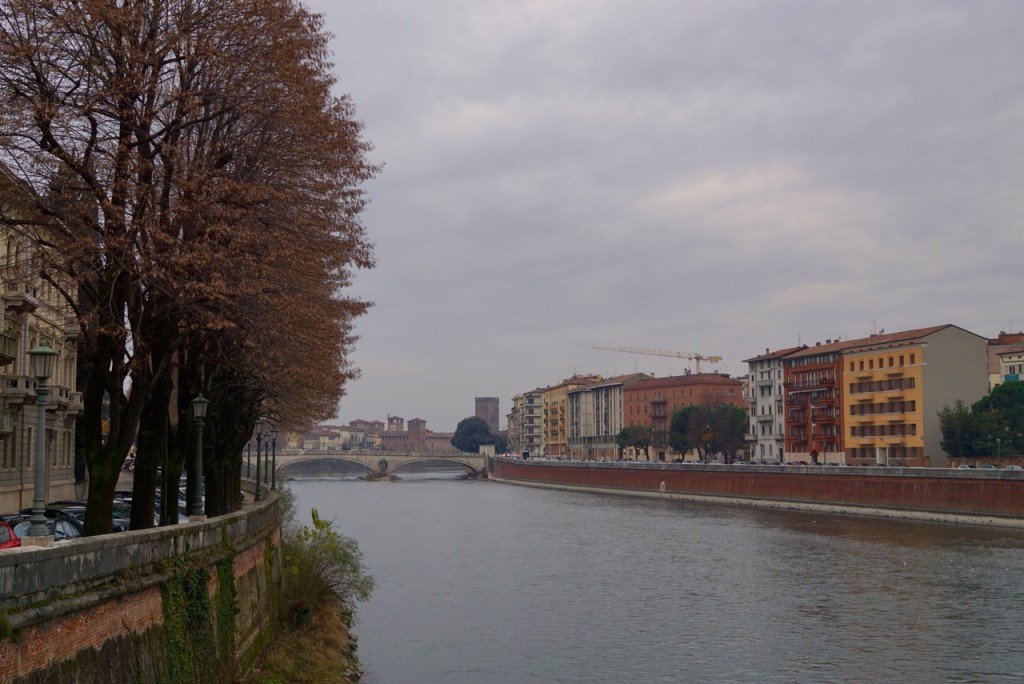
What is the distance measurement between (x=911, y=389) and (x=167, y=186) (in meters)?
93.2

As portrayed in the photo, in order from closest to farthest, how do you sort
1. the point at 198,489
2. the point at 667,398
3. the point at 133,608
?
1. the point at 133,608
2. the point at 198,489
3. the point at 667,398

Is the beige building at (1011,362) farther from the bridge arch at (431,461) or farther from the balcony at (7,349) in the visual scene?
the balcony at (7,349)

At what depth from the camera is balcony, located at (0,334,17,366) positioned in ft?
104

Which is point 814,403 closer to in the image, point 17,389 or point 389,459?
point 389,459

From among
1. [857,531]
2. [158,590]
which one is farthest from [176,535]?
[857,531]

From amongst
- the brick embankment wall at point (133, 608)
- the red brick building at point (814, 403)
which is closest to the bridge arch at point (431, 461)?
the red brick building at point (814, 403)

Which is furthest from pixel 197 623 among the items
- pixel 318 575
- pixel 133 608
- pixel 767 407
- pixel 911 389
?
pixel 767 407

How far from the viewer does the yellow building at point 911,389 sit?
3969 inches

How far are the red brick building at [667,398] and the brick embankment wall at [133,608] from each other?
5899 inches

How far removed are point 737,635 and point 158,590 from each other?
23.5 m

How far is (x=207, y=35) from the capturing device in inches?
816

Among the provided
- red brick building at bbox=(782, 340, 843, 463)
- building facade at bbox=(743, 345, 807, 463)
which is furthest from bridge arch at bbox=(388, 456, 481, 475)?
red brick building at bbox=(782, 340, 843, 463)

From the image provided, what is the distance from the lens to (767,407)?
442ft

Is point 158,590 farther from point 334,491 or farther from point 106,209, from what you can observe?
point 334,491
